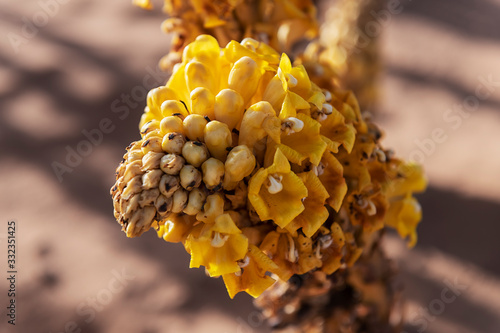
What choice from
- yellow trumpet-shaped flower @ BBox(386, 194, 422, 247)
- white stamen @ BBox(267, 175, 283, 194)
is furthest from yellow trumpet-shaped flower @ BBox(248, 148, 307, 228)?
yellow trumpet-shaped flower @ BBox(386, 194, 422, 247)

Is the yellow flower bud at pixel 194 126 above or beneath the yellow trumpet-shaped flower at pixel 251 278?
above

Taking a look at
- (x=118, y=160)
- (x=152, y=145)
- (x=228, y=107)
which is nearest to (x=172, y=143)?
(x=152, y=145)

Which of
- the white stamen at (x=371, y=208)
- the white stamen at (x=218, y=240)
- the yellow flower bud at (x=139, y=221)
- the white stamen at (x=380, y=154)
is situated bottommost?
the white stamen at (x=371, y=208)

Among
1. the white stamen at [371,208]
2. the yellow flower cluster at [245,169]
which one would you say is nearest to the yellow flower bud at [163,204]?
the yellow flower cluster at [245,169]

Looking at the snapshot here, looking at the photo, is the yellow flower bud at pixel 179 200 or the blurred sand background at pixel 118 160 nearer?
the yellow flower bud at pixel 179 200

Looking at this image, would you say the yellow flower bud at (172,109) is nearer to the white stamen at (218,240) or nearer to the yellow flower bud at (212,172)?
the yellow flower bud at (212,172)

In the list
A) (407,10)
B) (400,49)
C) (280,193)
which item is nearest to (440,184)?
(400,49)

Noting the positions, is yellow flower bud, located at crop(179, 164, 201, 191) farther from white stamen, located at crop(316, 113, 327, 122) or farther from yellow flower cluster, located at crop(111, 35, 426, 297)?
white stamen, located at crop(316, 113, 327, 122)
